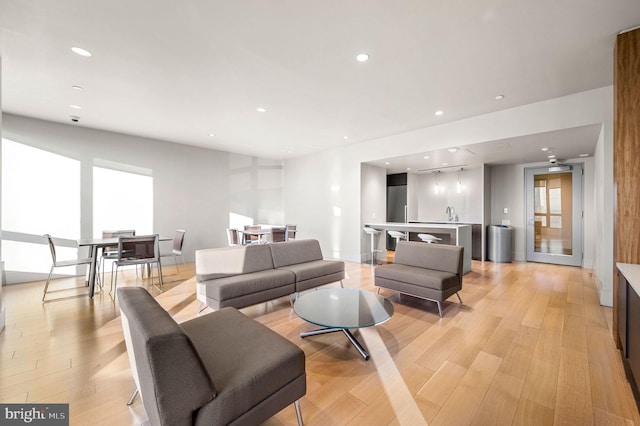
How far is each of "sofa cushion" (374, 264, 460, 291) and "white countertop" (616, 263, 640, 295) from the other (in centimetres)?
145

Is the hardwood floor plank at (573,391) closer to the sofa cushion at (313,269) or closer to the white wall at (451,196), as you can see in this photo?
the sofa cushion at (313,269)

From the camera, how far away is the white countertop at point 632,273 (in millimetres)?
1731

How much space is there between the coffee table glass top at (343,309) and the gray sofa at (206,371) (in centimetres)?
64

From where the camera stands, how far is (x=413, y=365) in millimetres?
2207

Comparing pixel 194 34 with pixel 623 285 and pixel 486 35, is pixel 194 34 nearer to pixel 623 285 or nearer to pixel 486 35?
pixel 486 35

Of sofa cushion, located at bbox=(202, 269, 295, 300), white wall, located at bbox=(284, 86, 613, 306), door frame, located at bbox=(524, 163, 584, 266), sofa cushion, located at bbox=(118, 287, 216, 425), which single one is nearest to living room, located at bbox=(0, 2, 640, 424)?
white wall, located at bbox=(284, 86, 613, 306)

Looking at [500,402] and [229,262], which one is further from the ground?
[229,262]

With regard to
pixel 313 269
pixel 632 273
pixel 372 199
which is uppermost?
pixel 372 199

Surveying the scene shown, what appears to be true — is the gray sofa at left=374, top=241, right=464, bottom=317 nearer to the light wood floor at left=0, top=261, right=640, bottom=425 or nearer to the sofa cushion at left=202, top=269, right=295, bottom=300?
the light wood floor at left=0, top=261, right=640, bottom=425

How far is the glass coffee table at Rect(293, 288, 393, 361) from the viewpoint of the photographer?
2.22m

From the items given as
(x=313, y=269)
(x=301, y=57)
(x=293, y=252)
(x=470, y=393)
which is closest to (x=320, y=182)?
(x=293, y=252)

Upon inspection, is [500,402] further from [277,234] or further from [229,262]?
[277,234]

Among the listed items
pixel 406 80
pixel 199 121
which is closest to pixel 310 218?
pixel 199 121

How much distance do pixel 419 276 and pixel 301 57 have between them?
2.85 metres
